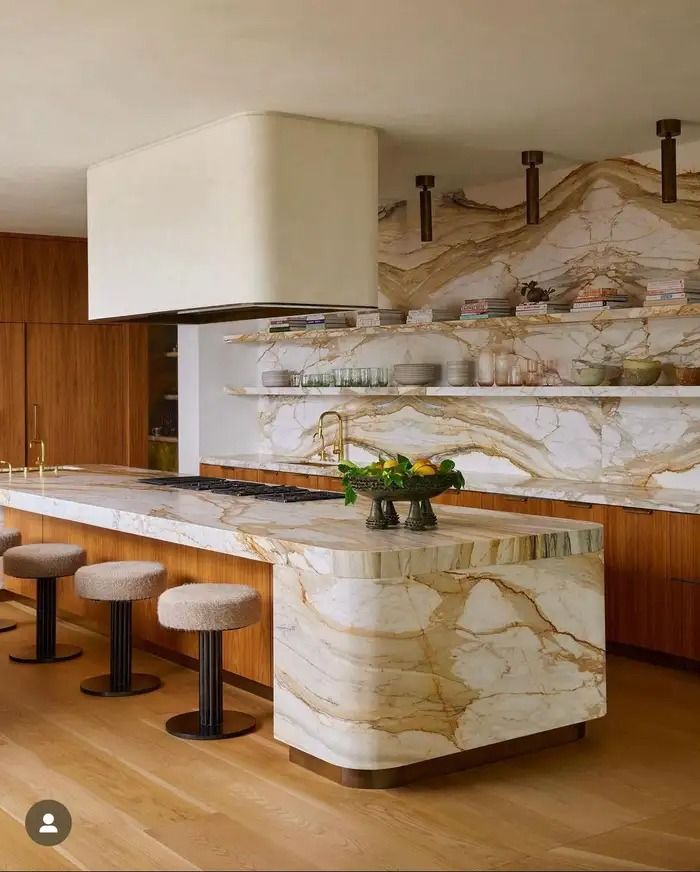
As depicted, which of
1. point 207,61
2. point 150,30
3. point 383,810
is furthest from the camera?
point 207,61

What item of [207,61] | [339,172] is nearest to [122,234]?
[339,172]

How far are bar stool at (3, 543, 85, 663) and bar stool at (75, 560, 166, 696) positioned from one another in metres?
0.52

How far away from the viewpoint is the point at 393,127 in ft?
17.5

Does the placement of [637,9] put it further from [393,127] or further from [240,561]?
[240,561]

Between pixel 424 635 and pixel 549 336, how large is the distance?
3.12 metres

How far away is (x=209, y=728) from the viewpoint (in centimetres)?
440

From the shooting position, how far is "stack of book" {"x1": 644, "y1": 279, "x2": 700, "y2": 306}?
5.56 metres

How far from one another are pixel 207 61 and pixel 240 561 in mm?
2018

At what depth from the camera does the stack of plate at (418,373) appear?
23.3ft

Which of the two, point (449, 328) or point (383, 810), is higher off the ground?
point (449, 328)

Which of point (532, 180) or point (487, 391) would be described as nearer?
point (532, 180)

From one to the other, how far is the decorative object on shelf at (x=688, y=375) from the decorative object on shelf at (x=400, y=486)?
1.97 meters

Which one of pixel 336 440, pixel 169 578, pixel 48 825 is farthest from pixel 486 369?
pixel 48 825

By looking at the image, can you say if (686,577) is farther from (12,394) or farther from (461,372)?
(12,394)
